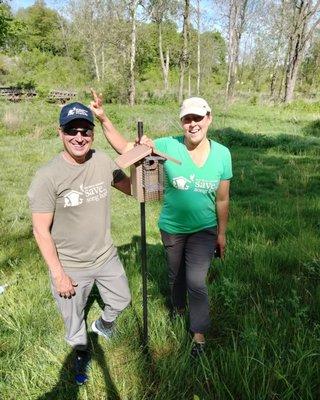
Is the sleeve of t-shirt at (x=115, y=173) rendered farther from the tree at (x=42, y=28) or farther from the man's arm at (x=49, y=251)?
the tree at (x=42, y=28)

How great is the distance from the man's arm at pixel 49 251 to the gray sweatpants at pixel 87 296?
164 mm

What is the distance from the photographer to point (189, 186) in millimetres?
2732

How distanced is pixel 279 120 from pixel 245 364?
15979 mm

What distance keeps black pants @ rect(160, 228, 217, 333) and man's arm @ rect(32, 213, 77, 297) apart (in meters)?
0.81

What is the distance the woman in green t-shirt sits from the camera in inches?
106

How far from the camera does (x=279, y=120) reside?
672 inches

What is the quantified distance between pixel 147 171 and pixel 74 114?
0.58 metres

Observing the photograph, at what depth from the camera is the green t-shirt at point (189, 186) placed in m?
2.71

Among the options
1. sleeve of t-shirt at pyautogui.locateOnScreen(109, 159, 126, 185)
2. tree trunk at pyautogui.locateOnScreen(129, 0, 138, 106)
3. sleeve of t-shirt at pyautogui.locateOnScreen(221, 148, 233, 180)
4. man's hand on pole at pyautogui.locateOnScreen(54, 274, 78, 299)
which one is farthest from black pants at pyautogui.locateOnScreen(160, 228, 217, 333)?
tree trunk at pyautogui.locateOnScreen(129, 0, 138, 106)

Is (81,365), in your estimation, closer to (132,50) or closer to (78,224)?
(78,224)

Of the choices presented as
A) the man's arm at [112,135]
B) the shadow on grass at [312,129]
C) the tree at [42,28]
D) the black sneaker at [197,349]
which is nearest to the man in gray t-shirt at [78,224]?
the man's arm at [112,135]

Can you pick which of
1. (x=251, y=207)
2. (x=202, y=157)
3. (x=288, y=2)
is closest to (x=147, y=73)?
(x=288, y=2)

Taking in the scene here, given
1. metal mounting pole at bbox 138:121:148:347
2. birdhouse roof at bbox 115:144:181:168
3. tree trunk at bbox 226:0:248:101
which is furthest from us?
tree trunk at bbox 226:0:248:101

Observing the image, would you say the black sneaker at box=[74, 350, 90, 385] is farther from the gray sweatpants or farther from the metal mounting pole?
the metal mounting pole
